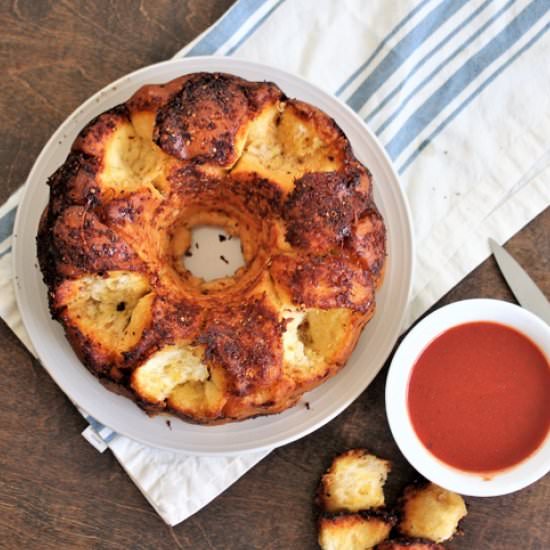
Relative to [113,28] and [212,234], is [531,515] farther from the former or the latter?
[113,28]

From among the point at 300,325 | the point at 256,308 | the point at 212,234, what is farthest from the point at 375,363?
the point at 212,234

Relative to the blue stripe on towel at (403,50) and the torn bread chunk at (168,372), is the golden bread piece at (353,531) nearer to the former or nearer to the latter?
the torn bread chunk at (168,372)

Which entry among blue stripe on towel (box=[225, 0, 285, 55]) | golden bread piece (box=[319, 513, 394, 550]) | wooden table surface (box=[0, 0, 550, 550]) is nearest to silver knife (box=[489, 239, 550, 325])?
wooden table surface (box=[0, 0, 550, 550])

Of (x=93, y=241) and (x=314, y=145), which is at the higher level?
(x=314, y=145)

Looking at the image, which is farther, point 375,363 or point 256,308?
point 375,363

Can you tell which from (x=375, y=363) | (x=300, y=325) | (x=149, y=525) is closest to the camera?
(x=300, y=325)

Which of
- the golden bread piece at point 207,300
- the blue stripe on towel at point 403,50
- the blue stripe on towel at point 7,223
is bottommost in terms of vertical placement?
the blue stripe on towel at point 7,223

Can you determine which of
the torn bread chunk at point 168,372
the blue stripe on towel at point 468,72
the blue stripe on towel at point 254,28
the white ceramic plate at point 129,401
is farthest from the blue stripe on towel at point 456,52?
the torn bread chunk at point 168,372
